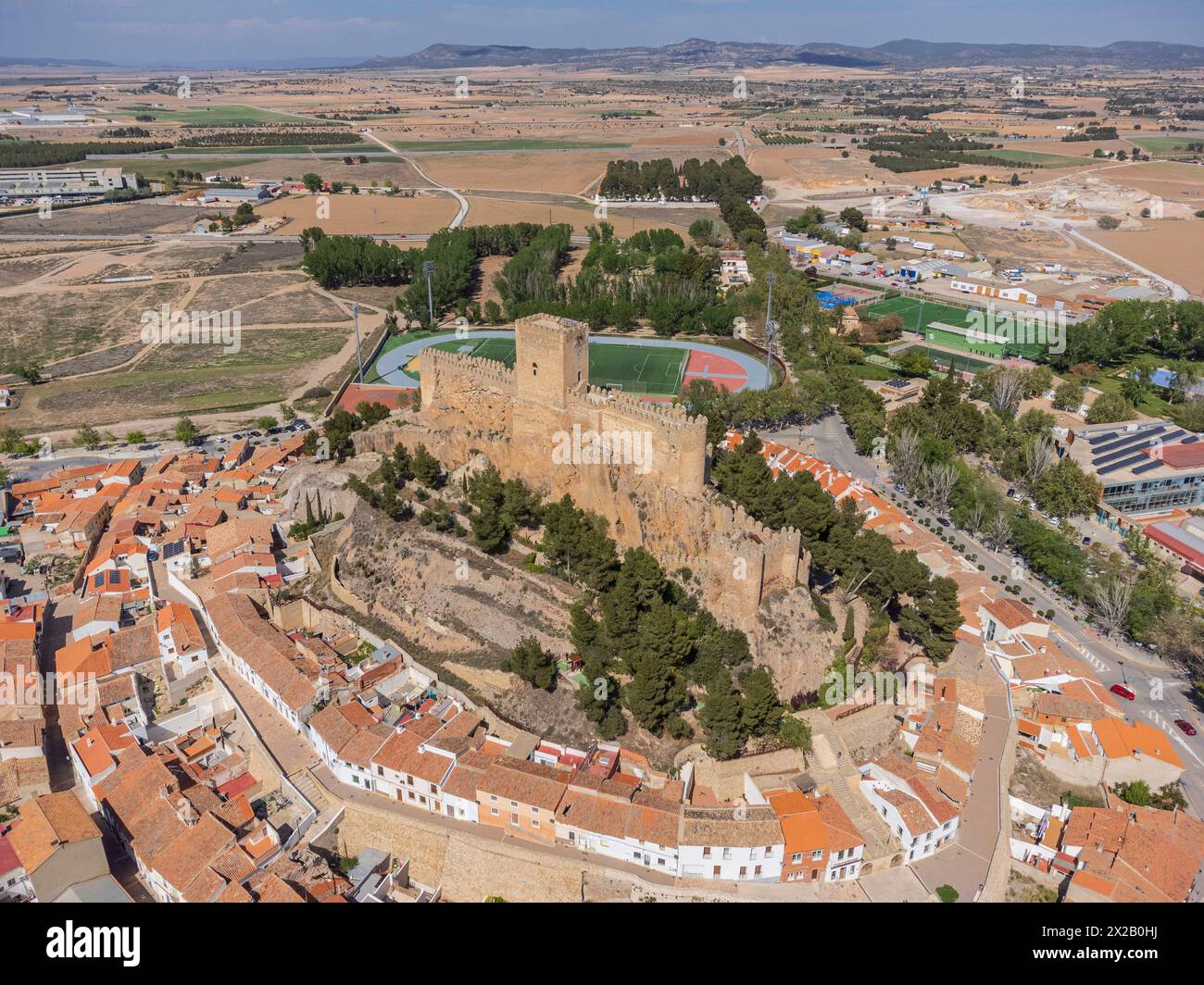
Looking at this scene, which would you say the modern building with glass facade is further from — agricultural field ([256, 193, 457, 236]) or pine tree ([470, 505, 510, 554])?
agricultural field ([256, 193, 457, 236])

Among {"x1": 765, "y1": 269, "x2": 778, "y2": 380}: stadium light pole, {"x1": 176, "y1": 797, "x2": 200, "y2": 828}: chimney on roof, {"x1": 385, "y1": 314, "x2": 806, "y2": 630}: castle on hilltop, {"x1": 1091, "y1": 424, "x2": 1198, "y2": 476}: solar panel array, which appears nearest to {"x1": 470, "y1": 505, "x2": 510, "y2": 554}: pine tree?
{"x1": 385, "y1": 314, "x2": 806, "y2": 630}: castle on hilltop

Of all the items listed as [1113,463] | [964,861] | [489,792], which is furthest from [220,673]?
[1113,463]

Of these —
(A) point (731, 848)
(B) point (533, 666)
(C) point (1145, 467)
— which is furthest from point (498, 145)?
(A) point (731, 848)

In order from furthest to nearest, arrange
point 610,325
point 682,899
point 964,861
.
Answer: point 610,325
point 964,861
point 682,899

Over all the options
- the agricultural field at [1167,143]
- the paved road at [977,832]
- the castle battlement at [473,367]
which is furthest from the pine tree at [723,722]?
the agricultural field at [1167,143]
